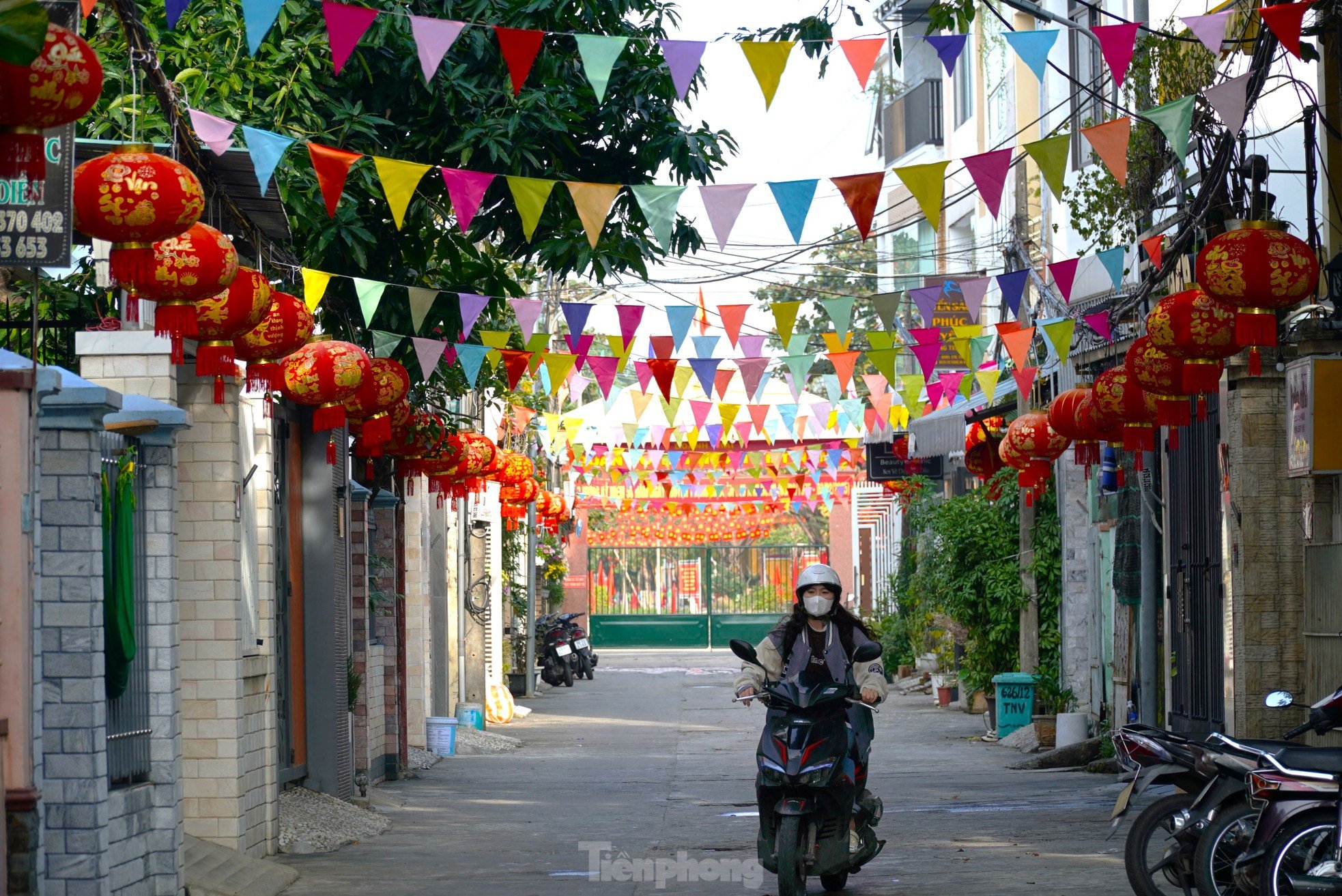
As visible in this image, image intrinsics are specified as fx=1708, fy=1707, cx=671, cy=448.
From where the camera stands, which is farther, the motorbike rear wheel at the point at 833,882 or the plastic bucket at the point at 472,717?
the plastic bucket at the point at 472,717

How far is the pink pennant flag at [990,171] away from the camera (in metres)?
9.16

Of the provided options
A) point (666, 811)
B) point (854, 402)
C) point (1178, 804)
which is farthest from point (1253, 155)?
point (854, 402)

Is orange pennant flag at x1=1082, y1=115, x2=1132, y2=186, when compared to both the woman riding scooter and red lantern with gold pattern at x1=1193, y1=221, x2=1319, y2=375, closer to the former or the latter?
red lantern with gold pattern at x1=1193, y1=221, x2=1319, y2=375

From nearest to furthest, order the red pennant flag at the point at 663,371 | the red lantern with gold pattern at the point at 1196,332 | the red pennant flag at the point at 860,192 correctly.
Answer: the red lantern with gold pattern at the point at 1196,332 → the red pennant flag at the point at 860,192 → the red pennant flag at the point at 663,371

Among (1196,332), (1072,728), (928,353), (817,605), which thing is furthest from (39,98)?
(1072,728)

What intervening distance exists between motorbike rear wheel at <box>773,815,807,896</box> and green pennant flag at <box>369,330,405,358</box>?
18.5 ft

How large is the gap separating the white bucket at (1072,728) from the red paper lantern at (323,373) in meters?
8.68

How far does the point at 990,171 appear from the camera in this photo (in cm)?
925

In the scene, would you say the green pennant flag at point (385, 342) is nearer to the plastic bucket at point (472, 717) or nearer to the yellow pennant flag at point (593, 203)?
the yellow pennant flag at point (593, 203)

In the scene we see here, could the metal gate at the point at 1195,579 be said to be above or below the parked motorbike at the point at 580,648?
above

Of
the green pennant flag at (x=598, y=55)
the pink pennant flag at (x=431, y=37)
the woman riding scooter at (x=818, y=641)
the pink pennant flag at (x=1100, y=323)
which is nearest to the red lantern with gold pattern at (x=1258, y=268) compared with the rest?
the woman riding scooter at (x=818, y=641)

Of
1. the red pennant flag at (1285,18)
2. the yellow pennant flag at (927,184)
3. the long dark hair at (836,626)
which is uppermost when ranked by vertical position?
the red pennant flag at (1285,18)

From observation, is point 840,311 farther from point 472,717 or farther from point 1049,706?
point 472,717

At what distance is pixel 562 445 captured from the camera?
27516 mm
